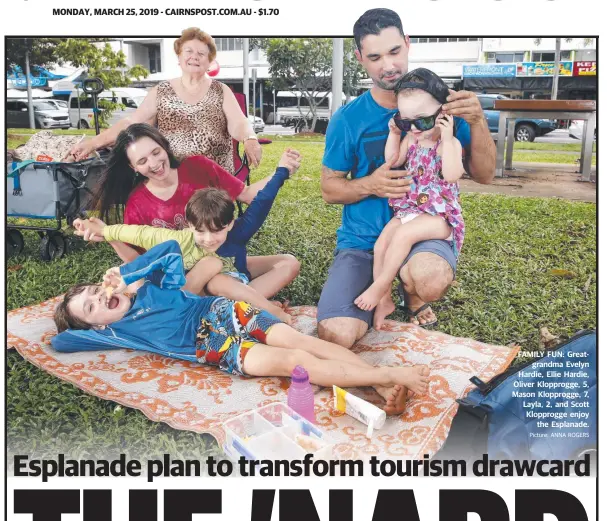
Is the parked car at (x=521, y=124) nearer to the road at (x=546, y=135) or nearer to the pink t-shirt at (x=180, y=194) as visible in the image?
the road at (x=546, y=135)

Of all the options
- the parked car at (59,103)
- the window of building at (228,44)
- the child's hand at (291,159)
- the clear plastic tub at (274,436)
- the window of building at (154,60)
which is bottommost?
the clear plastic tub at (274,436)

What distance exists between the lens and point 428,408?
7.55 ft

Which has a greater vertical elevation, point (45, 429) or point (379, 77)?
point (379, 77)

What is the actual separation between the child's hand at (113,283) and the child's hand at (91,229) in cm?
18

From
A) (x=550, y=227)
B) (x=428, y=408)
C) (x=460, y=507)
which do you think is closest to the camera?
(x=460, y=507)

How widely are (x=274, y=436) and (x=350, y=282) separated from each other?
73cm

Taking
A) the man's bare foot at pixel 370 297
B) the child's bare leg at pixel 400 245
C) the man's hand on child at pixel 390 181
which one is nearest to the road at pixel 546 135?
the man's hand on child at pixel 390 181

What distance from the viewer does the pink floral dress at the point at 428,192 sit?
241 cm

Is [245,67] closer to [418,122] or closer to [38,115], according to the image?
[418,122]

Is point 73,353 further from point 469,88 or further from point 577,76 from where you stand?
point 577,76

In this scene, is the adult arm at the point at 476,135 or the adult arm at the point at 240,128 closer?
the adult arm at the point at 476,135

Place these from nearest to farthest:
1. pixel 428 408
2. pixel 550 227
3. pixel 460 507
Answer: pixel 460 507 → pixel 428 408 → pixel 550 227

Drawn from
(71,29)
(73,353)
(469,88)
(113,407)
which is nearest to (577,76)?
(469,88)

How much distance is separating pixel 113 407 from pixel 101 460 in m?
0.23
